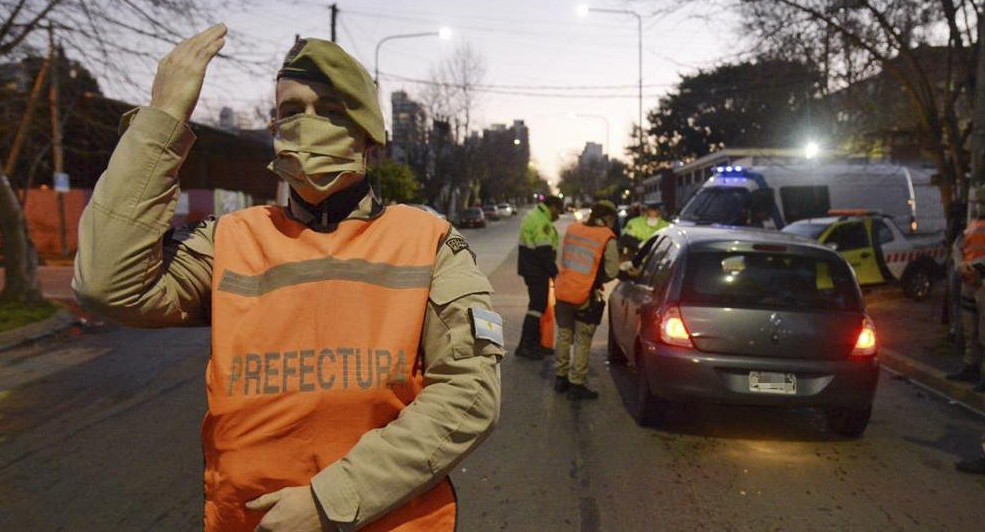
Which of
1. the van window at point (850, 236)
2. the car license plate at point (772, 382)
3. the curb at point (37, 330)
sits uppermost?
the van window at point (850, 236)

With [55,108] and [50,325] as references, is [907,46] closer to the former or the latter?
[50,325]

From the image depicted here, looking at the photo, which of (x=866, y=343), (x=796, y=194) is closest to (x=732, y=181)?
(x=796, y=194)

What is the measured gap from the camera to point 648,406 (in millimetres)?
6109

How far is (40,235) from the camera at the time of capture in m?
24.5

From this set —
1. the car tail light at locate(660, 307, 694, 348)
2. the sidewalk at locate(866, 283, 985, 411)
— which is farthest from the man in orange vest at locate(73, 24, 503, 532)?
the sidewalk at locate(866, 283, 985, 411)

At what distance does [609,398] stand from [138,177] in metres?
6.09

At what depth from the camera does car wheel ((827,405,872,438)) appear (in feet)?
19.4

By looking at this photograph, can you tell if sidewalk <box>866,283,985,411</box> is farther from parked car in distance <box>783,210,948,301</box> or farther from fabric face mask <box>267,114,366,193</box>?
fabric face mask <box>267,114,366,193</box>

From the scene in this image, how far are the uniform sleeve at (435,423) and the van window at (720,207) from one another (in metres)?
16.9

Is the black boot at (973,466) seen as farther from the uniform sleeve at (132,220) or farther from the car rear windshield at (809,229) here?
the car rear windshield at (809,229)

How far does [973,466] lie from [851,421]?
91 cm

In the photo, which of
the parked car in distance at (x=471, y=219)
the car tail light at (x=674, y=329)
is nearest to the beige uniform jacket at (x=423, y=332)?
the car tail light at (x=674, y=329)

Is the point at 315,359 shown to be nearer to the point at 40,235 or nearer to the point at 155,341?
the point at 155,341

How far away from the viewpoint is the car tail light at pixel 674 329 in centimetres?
580
